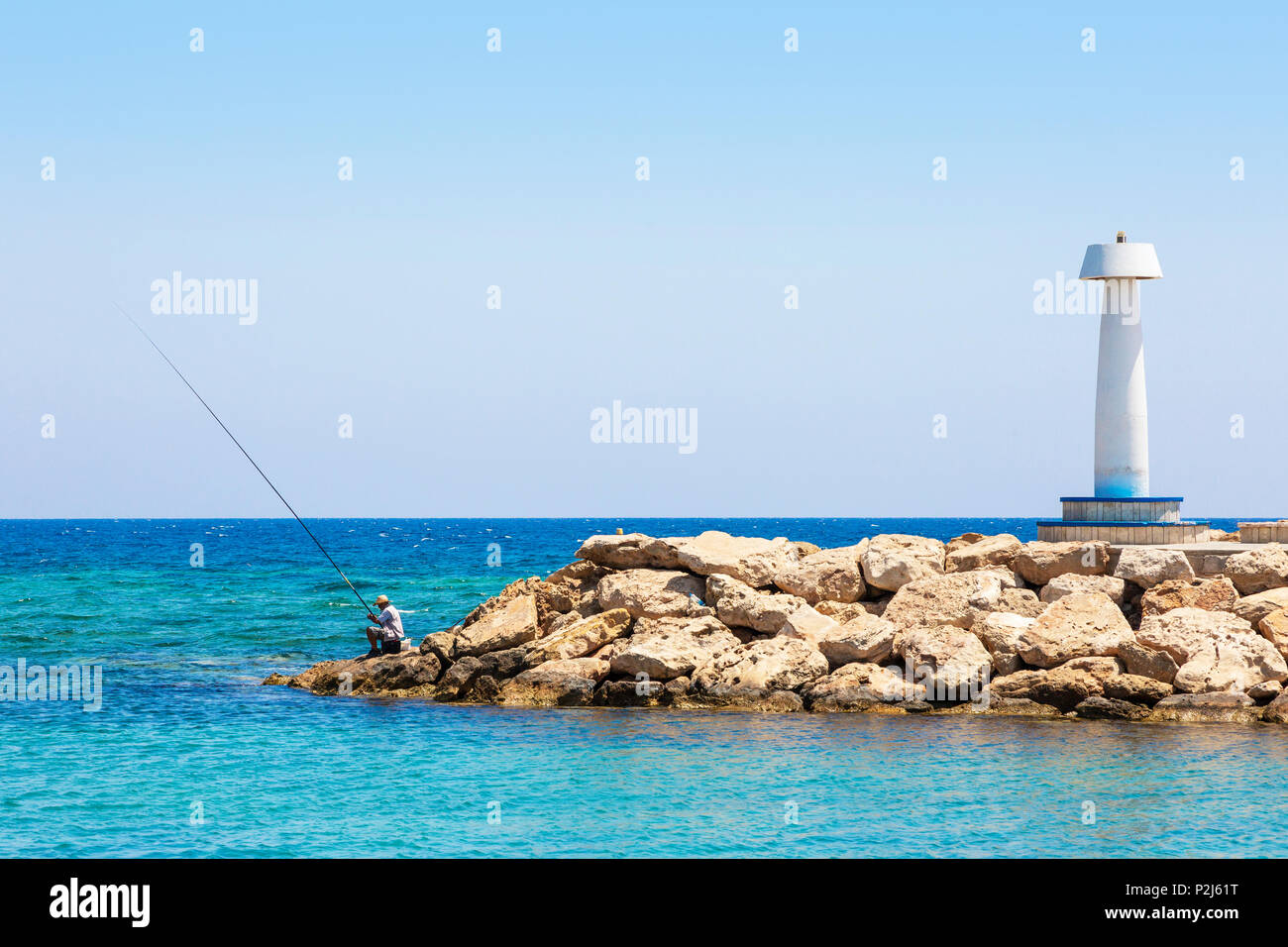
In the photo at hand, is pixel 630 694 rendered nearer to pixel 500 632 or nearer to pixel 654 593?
pixel 654 593

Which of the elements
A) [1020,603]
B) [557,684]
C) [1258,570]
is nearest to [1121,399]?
[1258,570]

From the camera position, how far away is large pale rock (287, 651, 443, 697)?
1873 centimetres

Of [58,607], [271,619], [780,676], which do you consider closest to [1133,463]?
[780,676]

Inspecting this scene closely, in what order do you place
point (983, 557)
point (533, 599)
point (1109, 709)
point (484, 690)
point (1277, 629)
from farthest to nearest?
point (533, 599) → point (983, 557) → point (484, 690) → point (1277, 629) → point (1109, 709)

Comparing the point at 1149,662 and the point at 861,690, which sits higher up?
the point at 1149,662

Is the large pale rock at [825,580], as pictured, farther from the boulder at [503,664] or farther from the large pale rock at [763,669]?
the boulder at [503,664]

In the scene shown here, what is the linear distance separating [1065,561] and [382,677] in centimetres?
1041

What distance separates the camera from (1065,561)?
18359 millimetres

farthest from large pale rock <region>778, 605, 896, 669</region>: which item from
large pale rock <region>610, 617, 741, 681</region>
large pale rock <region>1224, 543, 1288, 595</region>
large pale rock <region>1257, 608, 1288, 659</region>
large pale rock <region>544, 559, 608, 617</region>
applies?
large pale rock <region>1224, 543, 1288, 595</region>

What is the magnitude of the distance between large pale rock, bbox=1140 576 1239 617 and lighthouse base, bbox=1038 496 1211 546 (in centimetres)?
223

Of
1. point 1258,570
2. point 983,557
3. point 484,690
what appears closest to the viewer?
point 1258,570

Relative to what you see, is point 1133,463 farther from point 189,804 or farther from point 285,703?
point 189,804

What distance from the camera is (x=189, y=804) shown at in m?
12.2
